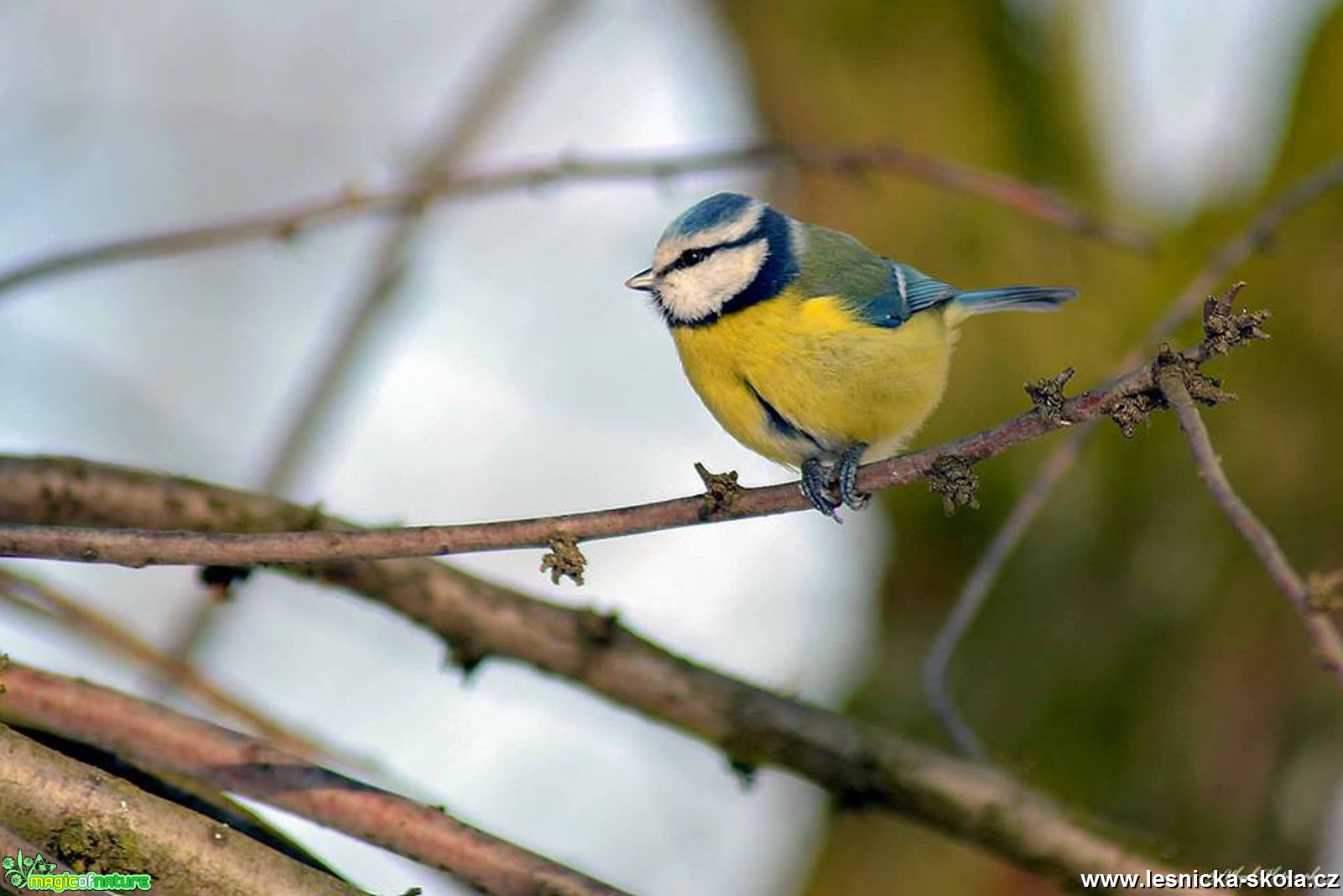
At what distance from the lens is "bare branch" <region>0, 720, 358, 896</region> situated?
53.9 inches

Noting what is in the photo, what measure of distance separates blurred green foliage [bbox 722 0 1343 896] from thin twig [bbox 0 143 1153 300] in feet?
2.72

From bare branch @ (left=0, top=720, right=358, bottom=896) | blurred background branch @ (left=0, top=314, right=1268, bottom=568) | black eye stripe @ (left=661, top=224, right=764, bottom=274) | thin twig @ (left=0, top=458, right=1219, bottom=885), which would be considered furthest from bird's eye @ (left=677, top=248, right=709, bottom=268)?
bare branch @ (left=0, top=720, right=358, bottom=896)

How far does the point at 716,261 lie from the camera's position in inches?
96.7

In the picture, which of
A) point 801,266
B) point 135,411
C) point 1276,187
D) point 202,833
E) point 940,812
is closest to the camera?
point 202,833

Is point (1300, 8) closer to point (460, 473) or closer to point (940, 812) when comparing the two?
point (940, 812)

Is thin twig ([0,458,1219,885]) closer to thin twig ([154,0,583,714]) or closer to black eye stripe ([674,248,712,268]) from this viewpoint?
thin twig ([154,0,583,714])

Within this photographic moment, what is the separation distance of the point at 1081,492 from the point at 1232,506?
2.07 meters

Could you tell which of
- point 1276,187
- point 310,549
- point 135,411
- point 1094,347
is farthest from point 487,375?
point 310,549

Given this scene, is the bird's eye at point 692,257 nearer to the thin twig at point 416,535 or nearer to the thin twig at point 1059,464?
the thin twig at point 1059,464

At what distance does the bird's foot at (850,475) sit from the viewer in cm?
193

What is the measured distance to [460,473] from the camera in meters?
→ 4.45

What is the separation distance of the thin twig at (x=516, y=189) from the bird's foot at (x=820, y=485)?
22.1 inches

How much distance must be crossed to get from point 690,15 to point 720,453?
1295 millimetres

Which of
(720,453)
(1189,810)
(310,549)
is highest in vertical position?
(720,453)
